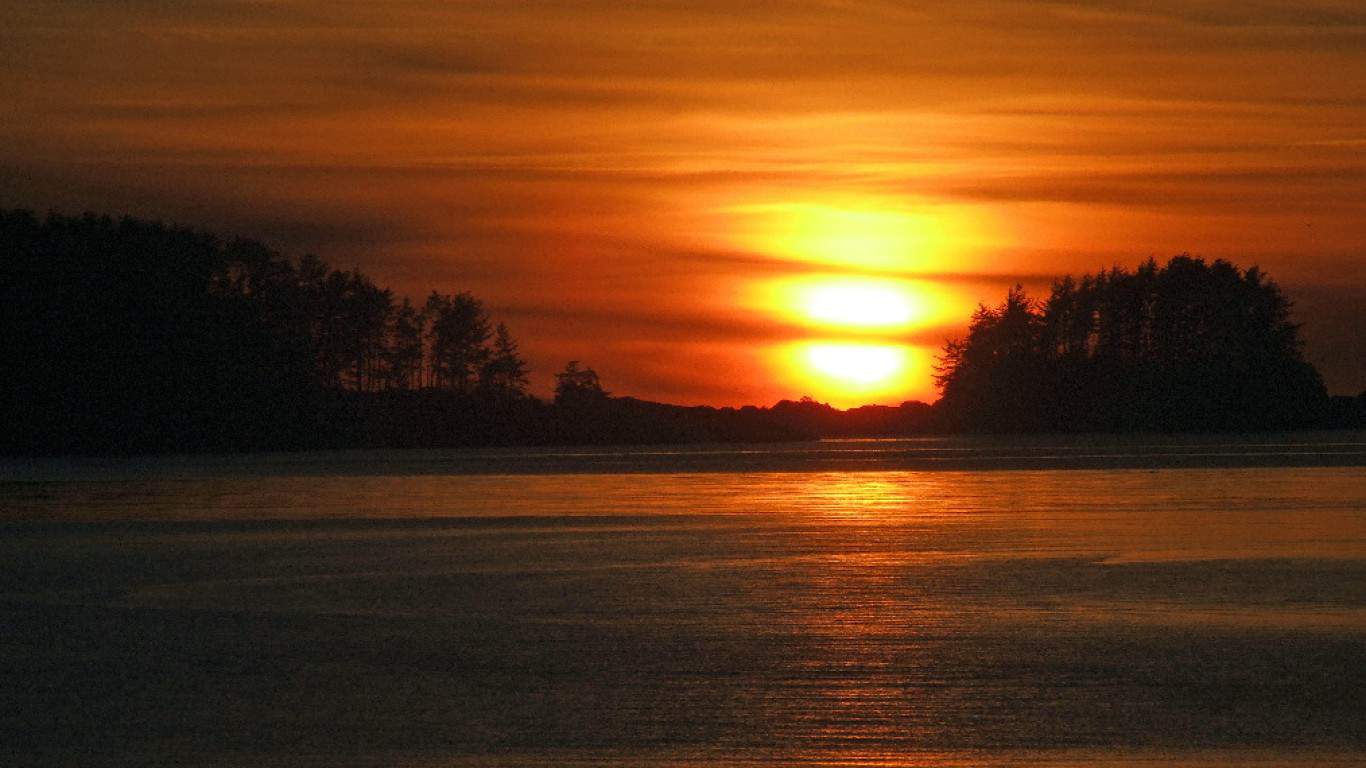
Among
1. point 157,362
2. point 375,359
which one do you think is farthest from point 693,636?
point 375,359

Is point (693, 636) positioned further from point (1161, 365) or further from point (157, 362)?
point (1161, 365)

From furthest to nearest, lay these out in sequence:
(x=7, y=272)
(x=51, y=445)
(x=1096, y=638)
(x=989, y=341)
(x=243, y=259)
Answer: (x=989, y=341), (x=243, y=259), (x=7, y=272), (x=51, y=445), (x=1096, y=638)

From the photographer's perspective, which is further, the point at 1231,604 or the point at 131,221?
the point at 131,221

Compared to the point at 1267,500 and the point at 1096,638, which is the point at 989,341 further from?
the point at 1096,638

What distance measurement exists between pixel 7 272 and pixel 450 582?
70214mm

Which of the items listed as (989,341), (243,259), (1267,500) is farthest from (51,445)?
(989,341)

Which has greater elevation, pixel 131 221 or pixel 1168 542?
pixel 131 221

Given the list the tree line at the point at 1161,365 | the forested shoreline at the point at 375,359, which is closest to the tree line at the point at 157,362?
the forested shoreline at the point at 375,359

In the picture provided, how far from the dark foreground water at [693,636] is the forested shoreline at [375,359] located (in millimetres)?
53809

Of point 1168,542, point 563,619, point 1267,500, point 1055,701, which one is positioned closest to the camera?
point 1055,701

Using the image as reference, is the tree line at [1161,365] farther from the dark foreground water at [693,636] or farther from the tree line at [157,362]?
the dark foreground water at [693,636]

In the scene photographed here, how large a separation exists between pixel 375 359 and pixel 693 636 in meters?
102

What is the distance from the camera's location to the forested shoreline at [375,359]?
255 ft

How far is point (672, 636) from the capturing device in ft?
40.6
